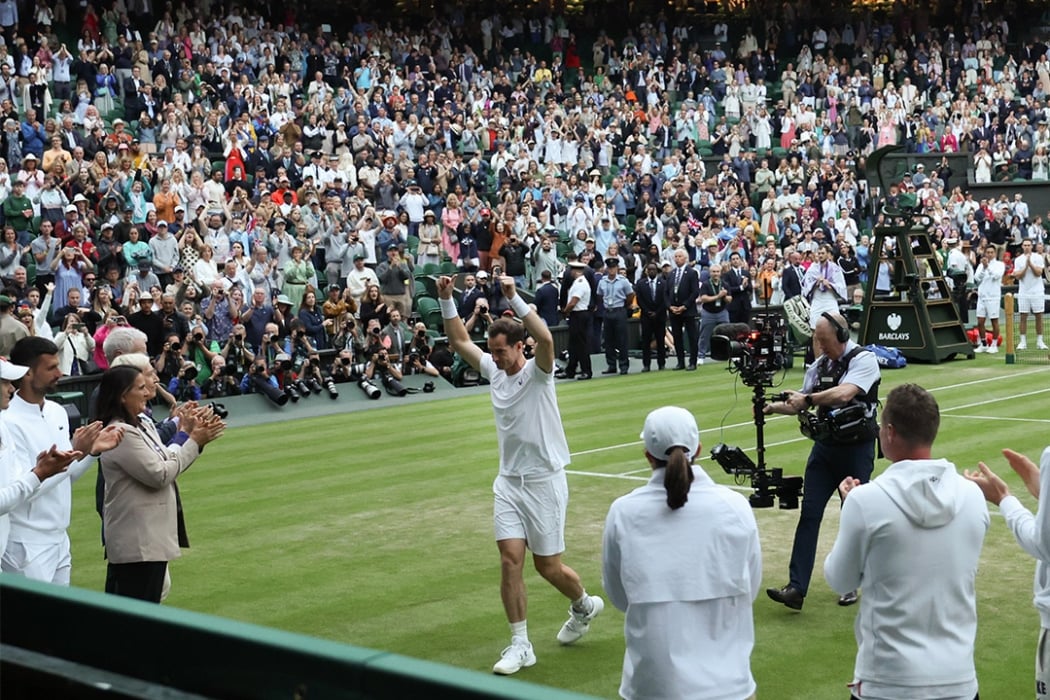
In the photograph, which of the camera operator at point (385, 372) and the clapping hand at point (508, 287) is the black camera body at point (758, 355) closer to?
the clapping hand at point (508, 287)

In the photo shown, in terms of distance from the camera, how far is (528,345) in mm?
22938

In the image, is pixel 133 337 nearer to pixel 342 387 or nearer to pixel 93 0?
pixel 342 387

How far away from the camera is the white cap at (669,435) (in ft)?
16.7

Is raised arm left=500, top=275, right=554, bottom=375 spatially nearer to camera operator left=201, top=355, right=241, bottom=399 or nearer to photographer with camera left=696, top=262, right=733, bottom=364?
camera operator left=201, top=355, right=241, bottom=399

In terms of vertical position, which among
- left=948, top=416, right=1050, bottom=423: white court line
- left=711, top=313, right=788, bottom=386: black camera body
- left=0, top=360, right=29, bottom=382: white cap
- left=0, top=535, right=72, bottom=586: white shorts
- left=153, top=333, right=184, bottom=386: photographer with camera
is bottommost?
left=948, top=416, right=1050, bottom=423: white court line

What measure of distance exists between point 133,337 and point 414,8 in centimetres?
3668

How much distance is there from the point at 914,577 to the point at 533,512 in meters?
3.53

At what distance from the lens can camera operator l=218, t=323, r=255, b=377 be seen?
21.9m

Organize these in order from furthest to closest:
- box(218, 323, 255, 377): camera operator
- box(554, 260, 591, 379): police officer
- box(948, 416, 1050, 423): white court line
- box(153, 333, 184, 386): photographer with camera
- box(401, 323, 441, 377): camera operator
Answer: box(554, 260, 591, 379): police officer < box(401, 323, 441, 377): camera operator < box(218, 323, 255, 377): camera operator < box(153, 333, 184, 386): photographer with camera < box(948, 416, 1050, 423): white court line

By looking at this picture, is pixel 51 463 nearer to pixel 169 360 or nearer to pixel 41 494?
pixel 41 494

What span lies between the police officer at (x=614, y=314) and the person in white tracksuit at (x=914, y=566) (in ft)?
67.8

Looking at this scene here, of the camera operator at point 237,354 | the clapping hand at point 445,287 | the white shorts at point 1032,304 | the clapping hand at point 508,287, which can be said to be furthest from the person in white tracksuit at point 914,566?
the white shorts at point 1032,304

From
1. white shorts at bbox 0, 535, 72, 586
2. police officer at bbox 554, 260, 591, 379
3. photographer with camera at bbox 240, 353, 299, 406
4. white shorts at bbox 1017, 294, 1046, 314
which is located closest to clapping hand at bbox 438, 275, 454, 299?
white shorts at bbox 0, 535, 72, 586

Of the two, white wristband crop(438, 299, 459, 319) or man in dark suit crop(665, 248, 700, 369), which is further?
man in dark suit crop(665, 248, 700, 369)
